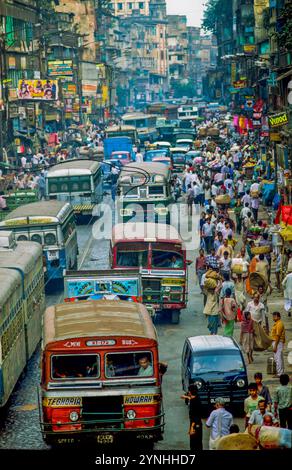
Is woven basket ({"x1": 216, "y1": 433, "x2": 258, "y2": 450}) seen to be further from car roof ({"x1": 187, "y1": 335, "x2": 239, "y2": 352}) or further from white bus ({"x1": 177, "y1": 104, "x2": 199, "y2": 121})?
white bus ({"x1": 177, "y1": 104, "x2": 199, "y2": 121})

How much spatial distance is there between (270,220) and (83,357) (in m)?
27.5

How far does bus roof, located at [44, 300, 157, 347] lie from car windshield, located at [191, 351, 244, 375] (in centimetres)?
144

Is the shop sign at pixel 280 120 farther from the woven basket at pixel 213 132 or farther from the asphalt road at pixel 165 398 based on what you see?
the woven basket at pixel 213 132

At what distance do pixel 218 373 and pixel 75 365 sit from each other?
3.51 meters

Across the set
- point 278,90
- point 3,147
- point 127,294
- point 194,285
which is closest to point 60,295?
point 194,285

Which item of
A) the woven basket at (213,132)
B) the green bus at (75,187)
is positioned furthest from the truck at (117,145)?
the green bus at (75,187)

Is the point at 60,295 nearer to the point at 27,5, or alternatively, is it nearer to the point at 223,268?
the point at 223,268

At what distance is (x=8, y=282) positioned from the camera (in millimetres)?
23453

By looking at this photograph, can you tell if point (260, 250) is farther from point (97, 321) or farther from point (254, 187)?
point (254, 187)

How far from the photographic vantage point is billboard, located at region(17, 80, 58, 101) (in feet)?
256

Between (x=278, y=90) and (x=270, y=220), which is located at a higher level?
(x=278, y=90)

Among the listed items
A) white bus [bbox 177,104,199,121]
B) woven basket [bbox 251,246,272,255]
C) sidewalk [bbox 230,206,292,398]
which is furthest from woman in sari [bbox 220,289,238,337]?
white bus [bbox 177,104,199,121]

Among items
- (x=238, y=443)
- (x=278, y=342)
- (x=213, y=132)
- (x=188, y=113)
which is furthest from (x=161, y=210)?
(x=188, y=113)

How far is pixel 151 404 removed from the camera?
63.1 feet
